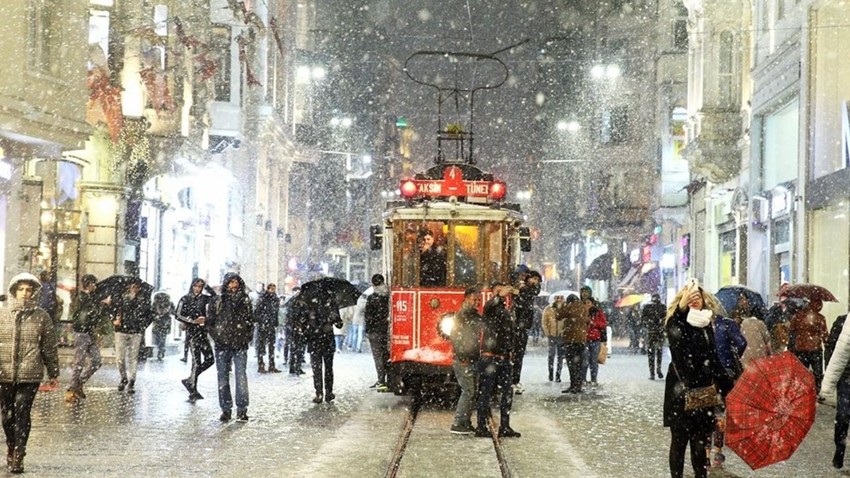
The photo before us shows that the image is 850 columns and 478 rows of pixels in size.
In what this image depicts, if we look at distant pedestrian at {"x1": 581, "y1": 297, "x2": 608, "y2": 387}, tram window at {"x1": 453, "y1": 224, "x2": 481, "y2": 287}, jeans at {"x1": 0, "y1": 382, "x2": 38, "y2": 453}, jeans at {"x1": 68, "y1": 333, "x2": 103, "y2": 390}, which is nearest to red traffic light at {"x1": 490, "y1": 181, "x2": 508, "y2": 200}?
tram window at {"x1": 453, "y1": 224, "x2": 481, "y2": 287}

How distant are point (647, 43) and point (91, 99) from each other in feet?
134

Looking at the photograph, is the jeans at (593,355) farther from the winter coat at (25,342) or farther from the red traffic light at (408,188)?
the winter coat at (25,342)

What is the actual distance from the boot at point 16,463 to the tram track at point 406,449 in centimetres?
312

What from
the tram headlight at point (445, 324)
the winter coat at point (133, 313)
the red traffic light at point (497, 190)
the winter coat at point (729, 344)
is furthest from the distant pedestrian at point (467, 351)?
the winter coat at point (133, 313)

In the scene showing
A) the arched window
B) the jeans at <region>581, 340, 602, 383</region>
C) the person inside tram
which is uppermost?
the arched window

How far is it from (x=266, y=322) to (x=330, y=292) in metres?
7.80

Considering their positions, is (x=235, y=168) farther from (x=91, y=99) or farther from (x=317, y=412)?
(x=317, y=412)

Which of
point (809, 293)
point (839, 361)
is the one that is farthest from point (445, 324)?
point (839, 361)

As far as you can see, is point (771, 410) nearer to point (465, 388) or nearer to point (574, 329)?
point (465, 388)

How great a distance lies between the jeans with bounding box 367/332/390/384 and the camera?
68.7 feet

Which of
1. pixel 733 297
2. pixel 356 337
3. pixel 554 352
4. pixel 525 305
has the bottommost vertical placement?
pixel 356 337

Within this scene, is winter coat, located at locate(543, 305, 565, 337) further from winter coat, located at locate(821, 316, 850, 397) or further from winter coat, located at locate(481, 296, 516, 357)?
winter coat, located at locate(821, 316, 850, 397)

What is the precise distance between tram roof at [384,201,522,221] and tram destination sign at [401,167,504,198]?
23.4 inches

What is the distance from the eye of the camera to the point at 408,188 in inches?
806
